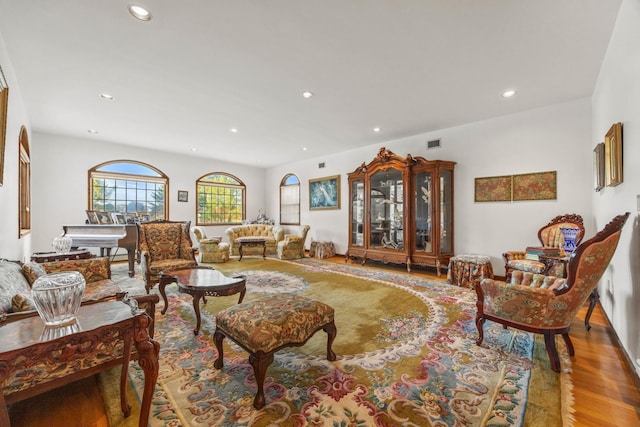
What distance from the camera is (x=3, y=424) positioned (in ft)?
3.16

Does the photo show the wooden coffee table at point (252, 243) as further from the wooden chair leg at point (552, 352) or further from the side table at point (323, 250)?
the wooden chair leg at point (552, 352)

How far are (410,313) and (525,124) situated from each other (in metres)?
3.55

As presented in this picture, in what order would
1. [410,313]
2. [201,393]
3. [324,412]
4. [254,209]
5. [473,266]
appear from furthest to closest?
[254,209] → [473,266] → [410,313] → [201,393] → [324,412]

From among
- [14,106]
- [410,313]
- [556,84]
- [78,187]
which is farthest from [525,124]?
[78,187]

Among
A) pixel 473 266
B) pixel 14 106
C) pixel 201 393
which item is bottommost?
pixel 201 393

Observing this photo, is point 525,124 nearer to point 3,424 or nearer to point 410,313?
point 410,313

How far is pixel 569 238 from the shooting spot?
366 centimetres

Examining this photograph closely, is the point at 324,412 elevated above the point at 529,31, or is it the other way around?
the point at 529,31

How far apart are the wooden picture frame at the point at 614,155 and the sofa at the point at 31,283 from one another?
3.78 meters

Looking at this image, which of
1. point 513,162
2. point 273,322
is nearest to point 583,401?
point 273,322

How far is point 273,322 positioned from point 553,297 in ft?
6.62

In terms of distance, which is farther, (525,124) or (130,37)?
(525,124)

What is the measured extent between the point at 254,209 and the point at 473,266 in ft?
22.5

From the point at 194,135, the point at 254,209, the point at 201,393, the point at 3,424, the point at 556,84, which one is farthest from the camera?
the point at 254,209
